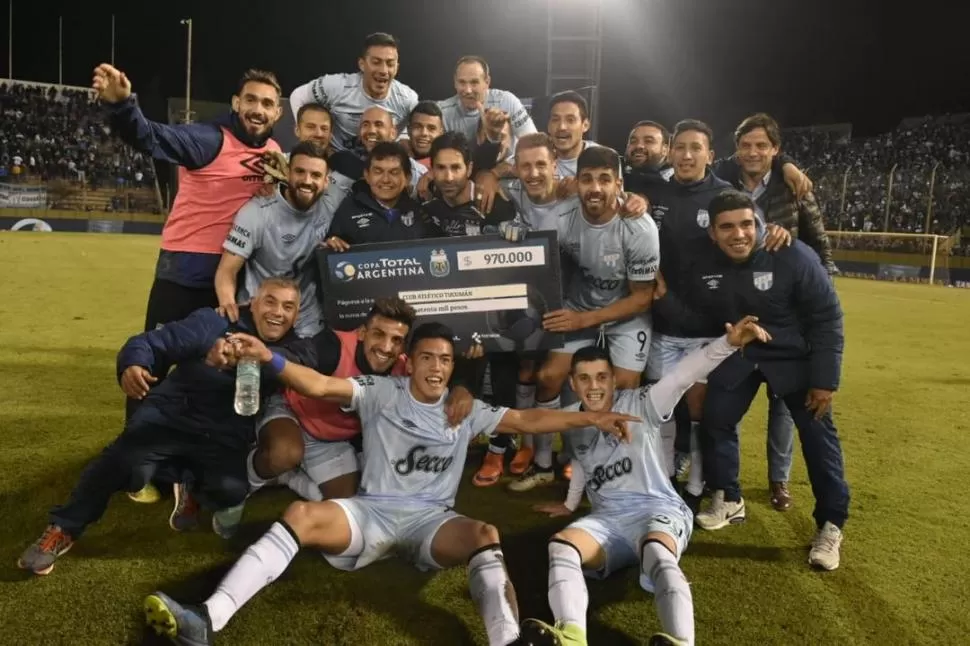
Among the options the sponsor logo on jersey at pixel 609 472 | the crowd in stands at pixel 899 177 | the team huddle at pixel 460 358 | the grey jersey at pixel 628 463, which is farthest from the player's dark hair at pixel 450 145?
the crowd in stands at pixel 899 177

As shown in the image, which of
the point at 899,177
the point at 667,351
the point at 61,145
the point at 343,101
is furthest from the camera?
the point at 61,145

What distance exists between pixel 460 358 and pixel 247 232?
1.51 meters

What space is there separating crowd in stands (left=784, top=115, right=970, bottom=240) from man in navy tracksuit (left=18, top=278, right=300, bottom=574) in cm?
2805

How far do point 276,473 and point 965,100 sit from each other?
47484 millimetres

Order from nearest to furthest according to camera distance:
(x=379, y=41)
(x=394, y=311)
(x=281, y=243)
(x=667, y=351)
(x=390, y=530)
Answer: (x=390, y=530), (x=394, y=311), (x=281, y=243), (x=667, y=351), (x=379, y=41)

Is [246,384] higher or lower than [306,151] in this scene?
lower

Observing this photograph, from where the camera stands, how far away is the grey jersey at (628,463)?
143 inches

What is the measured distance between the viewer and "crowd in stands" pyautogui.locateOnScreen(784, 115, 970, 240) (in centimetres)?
2706

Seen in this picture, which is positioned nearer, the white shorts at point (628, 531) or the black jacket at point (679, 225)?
the white shorts at point (628, 531)

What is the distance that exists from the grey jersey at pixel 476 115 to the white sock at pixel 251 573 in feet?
12.4

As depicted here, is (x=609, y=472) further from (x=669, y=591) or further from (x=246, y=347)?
(x=246, y=347)

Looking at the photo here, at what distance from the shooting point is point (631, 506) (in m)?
3.58

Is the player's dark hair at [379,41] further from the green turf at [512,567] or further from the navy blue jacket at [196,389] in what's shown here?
the green turf at [512,567]

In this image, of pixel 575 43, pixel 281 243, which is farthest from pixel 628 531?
pixel 575 43
